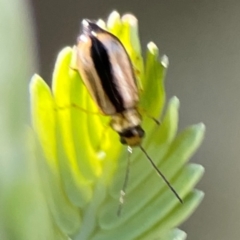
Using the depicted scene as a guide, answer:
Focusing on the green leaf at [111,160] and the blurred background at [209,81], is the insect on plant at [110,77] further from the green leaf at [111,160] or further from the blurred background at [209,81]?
the blurred background at [209,81]

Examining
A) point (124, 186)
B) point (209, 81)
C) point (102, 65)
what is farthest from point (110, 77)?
point (209, 81)

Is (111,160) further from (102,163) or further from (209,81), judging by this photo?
(209,81)

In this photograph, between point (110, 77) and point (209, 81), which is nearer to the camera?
point (110, 77)

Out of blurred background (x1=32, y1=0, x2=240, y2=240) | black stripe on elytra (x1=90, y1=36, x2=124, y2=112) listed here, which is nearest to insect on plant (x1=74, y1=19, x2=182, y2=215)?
black stripe on elytra (x1=90, y1=36, x2=124, y2=112)

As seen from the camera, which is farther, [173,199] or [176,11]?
[176,11]

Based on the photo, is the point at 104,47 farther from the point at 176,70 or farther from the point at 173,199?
the point at 176,70

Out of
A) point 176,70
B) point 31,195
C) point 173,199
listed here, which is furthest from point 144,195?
point 176,70

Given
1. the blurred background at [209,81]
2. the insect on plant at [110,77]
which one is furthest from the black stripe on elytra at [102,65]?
the blurred background at [209,81]
